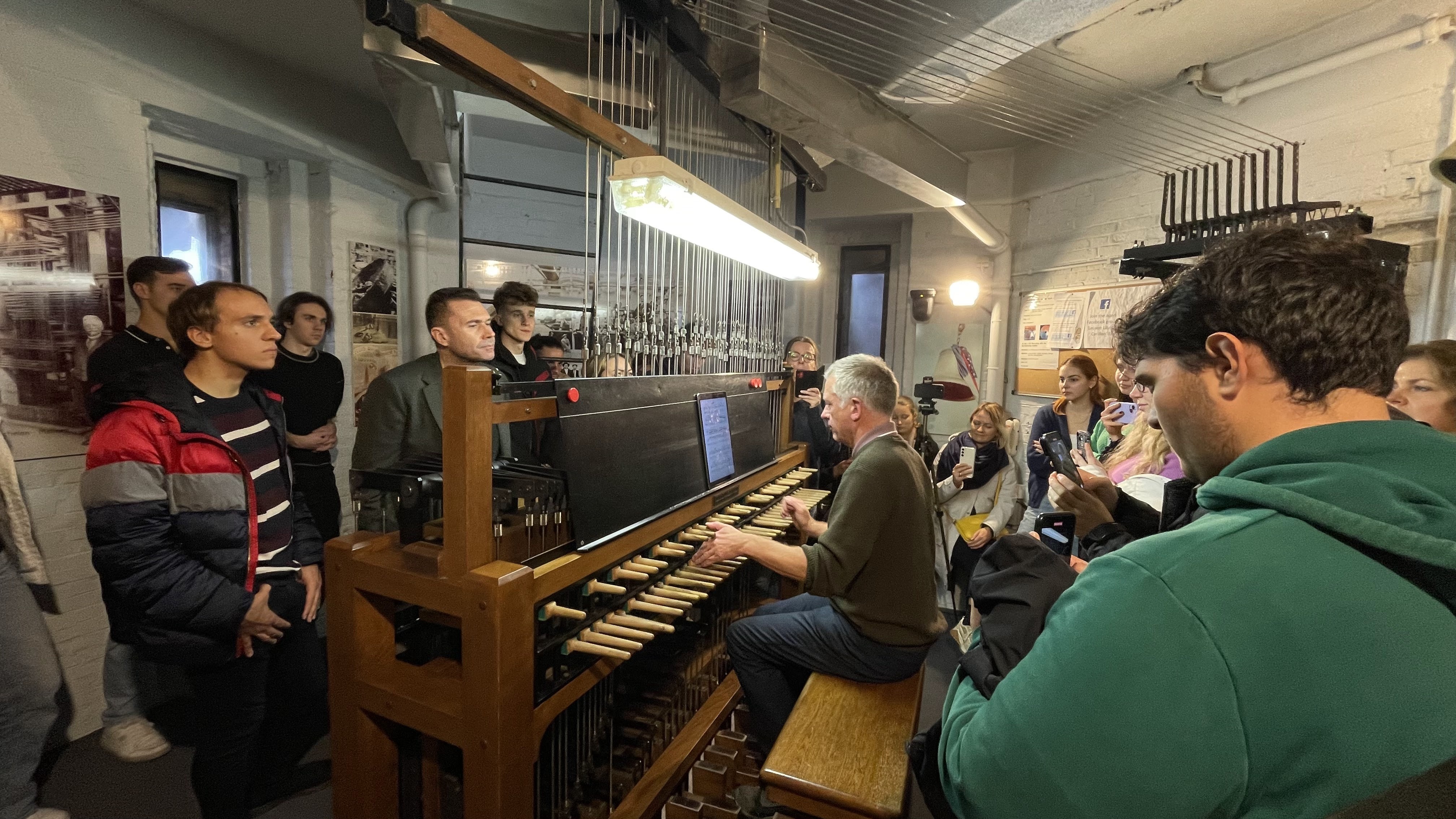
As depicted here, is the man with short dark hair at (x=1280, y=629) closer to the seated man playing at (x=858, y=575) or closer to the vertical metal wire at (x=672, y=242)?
the seated man playing at (x=858, y=575)

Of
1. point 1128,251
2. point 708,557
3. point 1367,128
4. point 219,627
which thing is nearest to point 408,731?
point 219,627

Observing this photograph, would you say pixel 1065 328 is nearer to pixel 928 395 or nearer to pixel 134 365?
pixel 928 395

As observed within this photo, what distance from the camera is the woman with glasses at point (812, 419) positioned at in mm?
3764

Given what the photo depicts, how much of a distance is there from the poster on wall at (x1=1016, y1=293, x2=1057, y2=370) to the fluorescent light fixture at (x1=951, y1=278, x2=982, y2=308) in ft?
1.31

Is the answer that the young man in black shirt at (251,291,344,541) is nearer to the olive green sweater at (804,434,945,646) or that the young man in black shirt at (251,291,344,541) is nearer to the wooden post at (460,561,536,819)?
the wooden post at (460,561,536,819)

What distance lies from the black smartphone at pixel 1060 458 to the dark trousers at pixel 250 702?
2375 millimetres

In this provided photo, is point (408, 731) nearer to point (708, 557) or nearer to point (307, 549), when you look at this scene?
point (307, 549)

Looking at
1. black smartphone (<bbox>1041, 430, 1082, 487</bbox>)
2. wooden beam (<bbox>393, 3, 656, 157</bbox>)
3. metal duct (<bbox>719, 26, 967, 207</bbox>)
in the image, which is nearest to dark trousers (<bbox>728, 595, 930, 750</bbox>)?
black smartphone (<bbox>1041, 430, 1082, 487</bbox>)

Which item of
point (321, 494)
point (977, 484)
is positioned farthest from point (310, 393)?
point (977, 484)

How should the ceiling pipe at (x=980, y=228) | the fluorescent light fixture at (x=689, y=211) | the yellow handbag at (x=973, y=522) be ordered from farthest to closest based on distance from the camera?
1. the ceiling pipe at (x=980, y=228)
2. the yellow handbag at (x=973, y=522)
3. the fluorescent light fixture at (x=689, y=211)

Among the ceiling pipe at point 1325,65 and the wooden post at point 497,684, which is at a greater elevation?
the ceiling pipe at point 1325,65

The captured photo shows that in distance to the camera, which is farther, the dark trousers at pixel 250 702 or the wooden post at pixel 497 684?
the dark trousers at pixel 250 702

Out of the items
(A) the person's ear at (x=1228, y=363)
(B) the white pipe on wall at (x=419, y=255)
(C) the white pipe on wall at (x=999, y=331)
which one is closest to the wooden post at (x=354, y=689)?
(A) the person's ear at (x=1228, y=363)

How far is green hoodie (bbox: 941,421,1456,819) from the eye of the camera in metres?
0.62
